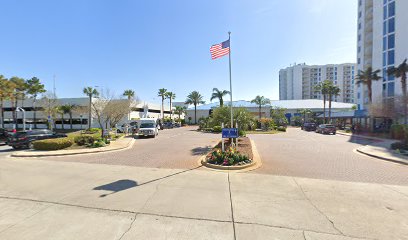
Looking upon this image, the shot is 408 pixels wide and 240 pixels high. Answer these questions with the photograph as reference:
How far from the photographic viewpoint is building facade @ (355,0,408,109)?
127 feet

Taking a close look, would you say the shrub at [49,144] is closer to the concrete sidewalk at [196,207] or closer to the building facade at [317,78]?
the concrete sidewalk at [196,207]

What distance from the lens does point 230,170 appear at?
9250 millimetres

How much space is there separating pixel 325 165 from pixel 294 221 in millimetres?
7022

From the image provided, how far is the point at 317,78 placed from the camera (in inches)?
4916

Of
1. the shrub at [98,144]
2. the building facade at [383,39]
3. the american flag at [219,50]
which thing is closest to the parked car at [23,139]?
the shrub at [98,144]

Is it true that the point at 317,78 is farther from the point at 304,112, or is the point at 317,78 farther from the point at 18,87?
the point at 18,87

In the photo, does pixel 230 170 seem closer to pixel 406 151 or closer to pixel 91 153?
pixel 91 153

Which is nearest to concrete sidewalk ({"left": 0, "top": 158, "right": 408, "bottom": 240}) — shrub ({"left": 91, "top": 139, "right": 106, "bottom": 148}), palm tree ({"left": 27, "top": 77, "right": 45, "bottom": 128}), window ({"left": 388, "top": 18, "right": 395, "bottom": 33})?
shrub ({"left": 91, "top": 139, "right": 106, "bottom": 148})

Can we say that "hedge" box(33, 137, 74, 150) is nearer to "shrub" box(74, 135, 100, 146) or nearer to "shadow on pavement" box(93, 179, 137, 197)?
"shrub" box(74, 135, 100, 146)

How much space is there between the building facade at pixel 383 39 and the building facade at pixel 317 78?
7121cm

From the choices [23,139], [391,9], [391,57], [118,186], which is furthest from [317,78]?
[118,186]

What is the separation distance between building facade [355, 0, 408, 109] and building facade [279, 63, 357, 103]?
71208 millimetres

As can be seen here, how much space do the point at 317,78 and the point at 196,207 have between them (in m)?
141

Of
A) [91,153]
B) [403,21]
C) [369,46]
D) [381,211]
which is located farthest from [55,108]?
[369,46]
